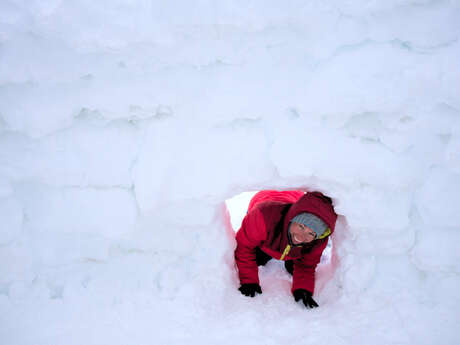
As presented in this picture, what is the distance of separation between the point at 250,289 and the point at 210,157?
861 millimetres

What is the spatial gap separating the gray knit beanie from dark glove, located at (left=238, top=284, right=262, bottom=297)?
0.49 metres

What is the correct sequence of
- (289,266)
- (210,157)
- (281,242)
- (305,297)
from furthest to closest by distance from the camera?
(289,266) → (281,242) → (305,297) → (210,157)

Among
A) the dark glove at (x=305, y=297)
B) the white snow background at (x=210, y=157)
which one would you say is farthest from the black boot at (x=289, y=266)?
the white snow background at (x=210, y=157)

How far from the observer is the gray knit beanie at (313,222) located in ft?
5.90

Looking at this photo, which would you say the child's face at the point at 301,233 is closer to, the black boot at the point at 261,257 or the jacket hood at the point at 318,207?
the jacket hood at the point at 318,207

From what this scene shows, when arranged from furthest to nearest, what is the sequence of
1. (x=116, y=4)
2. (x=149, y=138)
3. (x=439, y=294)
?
(x=439, y=294)
(x=149, y=138)
(x=116, y=4)

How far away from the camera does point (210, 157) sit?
5.08ft

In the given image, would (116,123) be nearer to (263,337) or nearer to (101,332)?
(101,332)

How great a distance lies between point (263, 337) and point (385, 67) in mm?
1234

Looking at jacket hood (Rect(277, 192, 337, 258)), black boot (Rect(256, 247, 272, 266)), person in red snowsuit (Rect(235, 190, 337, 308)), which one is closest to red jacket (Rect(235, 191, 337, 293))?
person in red snowsuit (Rect(235, 190, 337, 308))

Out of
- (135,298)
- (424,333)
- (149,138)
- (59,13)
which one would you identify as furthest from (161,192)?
(424,333)

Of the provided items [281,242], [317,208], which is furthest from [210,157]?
[281,242]

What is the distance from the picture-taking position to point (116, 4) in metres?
1.26

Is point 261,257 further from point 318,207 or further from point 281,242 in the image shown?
point 318,207
